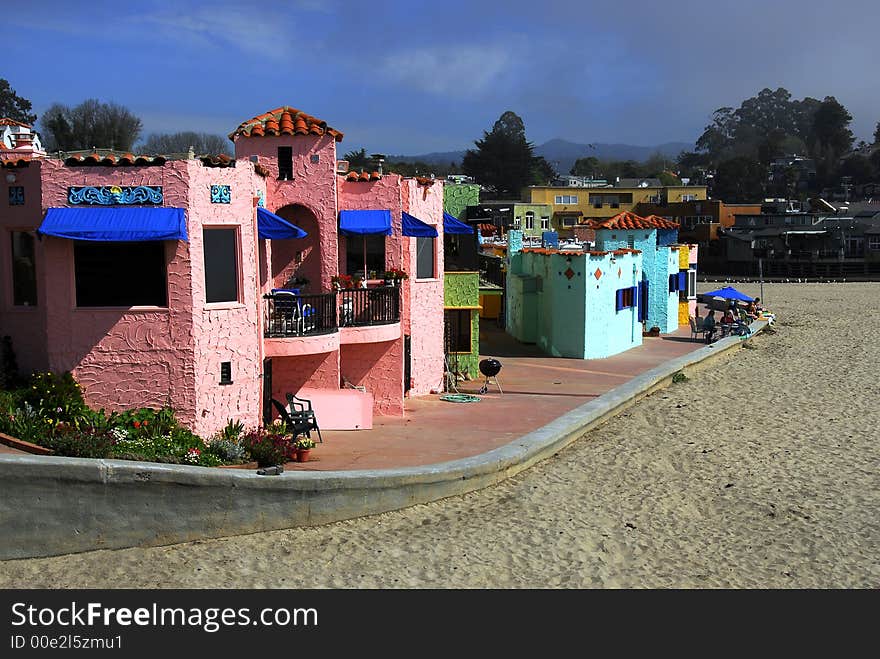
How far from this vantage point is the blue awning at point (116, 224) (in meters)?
14.1

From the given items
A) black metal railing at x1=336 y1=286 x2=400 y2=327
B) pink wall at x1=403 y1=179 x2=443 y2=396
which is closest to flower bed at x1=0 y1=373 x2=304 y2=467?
black metal railing at x1=336 y1=286 x2=400 y2=327

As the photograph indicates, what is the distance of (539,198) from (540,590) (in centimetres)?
7673

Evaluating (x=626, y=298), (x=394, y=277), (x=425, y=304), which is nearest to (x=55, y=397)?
(x=394, y=277)

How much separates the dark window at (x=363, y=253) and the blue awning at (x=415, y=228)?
616 millimetres

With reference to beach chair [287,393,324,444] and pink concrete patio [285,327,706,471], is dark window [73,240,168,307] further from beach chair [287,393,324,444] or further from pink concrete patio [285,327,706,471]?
pink concrete patio [285,327,706,471]

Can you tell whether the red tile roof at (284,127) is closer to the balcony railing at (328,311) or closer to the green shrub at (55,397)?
the balcony railing at (328,311)

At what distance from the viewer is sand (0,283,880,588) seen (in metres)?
11.5

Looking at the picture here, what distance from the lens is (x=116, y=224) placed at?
1426 centimetres

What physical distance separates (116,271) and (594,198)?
3065 inches

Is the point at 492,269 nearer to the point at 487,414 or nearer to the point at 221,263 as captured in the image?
the point at 487,414

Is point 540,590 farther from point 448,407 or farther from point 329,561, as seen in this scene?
point 448,407

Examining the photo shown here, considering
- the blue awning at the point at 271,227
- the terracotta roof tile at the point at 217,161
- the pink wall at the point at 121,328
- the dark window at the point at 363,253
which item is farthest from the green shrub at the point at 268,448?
the dark window at the point at 363,253

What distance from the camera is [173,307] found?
48.0ft

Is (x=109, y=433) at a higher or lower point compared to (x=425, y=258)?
lower
